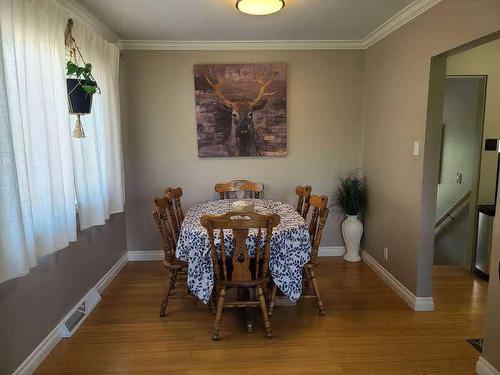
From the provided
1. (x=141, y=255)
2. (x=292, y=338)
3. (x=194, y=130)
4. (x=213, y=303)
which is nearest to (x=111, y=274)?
(x=141, y=255)

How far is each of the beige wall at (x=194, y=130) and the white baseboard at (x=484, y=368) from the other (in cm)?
224

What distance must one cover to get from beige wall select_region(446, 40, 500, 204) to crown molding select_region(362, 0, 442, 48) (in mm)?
775

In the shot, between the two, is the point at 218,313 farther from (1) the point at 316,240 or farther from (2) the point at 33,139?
(2) the point at 33,139

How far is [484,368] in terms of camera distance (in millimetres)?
1930

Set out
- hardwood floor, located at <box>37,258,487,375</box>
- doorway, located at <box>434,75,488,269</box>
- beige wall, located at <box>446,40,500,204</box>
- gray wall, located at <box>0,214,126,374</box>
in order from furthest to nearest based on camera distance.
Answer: doorway, located at <box>434,75,488,269</box> → beige wall, located at <box>446,40,500,204</box> → hardwood floor, located at <box>37,258,487,375</box> → gray wall, located at <box>0,214,126,374</box>

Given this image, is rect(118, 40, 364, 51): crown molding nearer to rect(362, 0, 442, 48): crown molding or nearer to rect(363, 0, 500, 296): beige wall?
rect(362, 0, 442, 48): crown molding

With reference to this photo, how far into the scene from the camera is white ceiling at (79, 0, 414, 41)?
2.61m

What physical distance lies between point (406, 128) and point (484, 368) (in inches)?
71.5

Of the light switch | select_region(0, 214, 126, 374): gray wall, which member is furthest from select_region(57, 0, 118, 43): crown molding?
the light switch

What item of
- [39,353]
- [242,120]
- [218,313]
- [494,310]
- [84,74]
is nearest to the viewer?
[494,310]

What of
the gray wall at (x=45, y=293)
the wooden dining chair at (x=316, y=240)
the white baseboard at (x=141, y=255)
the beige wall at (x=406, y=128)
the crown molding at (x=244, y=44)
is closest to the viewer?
the gray wall at (x=45, y=293)

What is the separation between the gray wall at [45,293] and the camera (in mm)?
1816

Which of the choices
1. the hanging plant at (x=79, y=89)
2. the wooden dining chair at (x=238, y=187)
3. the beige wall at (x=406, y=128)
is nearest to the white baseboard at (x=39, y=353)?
the hanging plant at (x=79, y=89)

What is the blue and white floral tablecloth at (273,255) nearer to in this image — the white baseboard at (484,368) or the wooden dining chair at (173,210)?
the wooden dining chair at (173,210)
